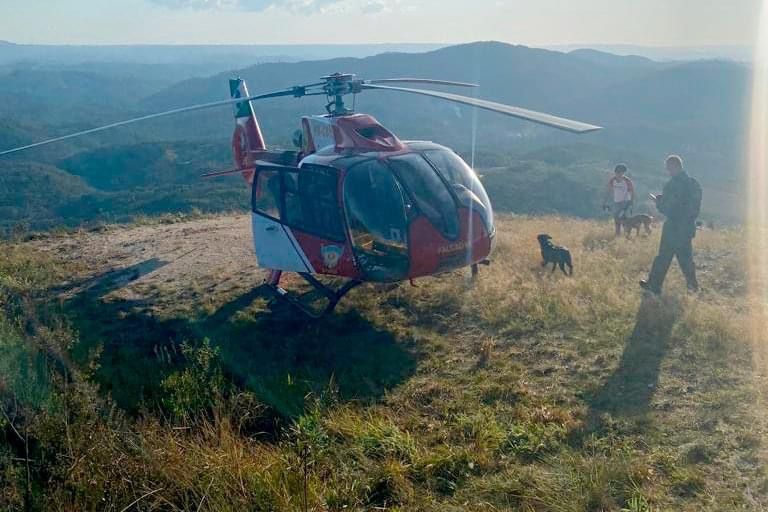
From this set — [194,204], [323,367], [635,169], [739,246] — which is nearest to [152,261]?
[323,367]

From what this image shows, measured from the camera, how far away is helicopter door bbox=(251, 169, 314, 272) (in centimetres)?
929

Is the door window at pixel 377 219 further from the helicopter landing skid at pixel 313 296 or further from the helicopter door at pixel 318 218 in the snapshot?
the helicopter landing skid at pixel 313 296

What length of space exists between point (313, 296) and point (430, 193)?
3.15 metres

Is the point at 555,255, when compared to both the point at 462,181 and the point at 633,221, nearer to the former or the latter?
the point at 462,181

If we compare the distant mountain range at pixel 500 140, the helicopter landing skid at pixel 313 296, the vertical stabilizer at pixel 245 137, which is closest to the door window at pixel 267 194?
the helicopter landing skid at pixel 313 296

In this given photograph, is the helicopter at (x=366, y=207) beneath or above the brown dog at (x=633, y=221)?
above

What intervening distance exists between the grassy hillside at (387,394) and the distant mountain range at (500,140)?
3208cm

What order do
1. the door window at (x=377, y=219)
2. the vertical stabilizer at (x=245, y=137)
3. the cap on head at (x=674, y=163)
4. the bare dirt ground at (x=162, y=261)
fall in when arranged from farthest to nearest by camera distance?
the vertical stabilizer at (x=245, y=137)
the bare dirt ground at (x=162, y=261)
the cap on head at (x=674, y=163)
the door window at (x=377, y=219)

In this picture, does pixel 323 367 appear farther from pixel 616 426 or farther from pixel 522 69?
pixel 522 69

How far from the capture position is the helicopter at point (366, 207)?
316 inches

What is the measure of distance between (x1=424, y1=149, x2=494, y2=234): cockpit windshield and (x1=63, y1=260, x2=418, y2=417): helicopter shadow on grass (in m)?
2.14

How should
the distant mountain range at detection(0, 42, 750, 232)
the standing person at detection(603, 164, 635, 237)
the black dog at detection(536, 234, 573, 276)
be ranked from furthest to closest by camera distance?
the distant mountain range at detection(0, 42, 750, 232)
the standing person at detection(603, 164, 635, 237)
the black dog at detection(536, 234, 573, 276)

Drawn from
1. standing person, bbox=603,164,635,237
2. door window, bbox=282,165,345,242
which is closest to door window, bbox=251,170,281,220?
door window, bbox=282,165,345,242

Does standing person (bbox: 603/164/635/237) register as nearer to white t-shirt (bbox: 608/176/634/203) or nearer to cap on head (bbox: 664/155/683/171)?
→ white t-shirt (bbox: 608/176/634/203)
